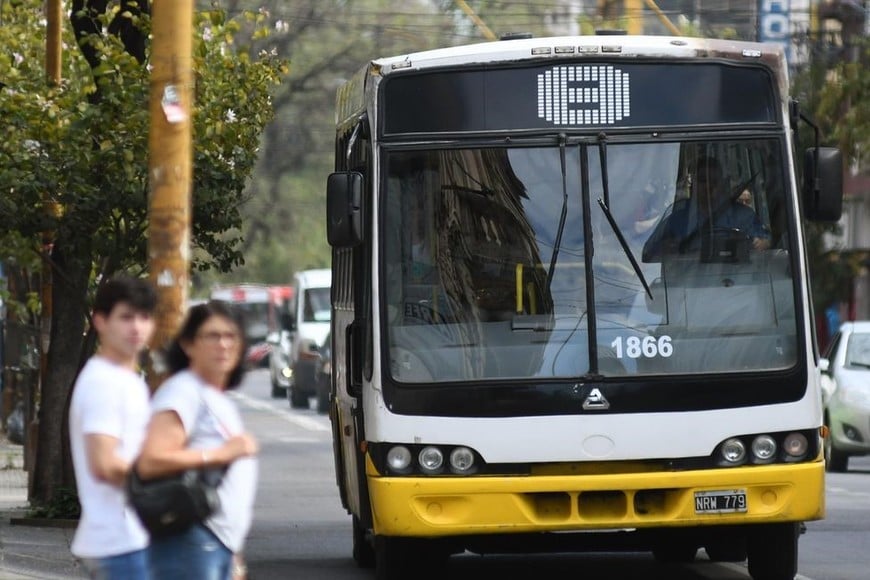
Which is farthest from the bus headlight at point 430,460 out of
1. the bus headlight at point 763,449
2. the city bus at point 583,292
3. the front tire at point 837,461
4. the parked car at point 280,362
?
the parked car at point 280,362

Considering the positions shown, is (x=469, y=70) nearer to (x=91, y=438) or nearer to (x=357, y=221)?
(x=357, y=221)

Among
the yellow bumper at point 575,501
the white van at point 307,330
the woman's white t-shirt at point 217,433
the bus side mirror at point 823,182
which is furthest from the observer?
the white van at point 307,330

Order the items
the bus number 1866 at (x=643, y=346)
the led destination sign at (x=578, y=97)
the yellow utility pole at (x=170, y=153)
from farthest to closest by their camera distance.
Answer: the led destination sign at (x=578, y=97)
the bus number 1866 at (x=643, y=346)
the yellow utility pole at (x=170, y=153)

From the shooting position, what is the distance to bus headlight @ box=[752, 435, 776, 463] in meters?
9.91

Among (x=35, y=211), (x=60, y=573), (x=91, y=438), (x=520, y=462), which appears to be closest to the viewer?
(x=91, y=438)

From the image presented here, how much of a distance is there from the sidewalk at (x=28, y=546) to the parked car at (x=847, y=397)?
26.3 ft

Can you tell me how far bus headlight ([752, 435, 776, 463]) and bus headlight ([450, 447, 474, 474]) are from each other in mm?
1323

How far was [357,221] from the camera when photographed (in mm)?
9961

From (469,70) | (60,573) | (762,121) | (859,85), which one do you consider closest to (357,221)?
(469,70)

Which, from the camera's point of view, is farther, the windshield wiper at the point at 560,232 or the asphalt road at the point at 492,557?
the asphalt road at the point at 492,557

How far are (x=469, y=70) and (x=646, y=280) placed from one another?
4.40ft

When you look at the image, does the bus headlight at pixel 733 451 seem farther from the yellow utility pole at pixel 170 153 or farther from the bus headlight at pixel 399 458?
the yellow utility pole at pixel 170 153

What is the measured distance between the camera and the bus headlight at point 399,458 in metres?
9.88

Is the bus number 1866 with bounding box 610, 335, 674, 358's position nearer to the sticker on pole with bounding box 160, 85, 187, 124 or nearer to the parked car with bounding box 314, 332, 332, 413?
the sticker on pole with bounding box 160, 85, 187, 124
